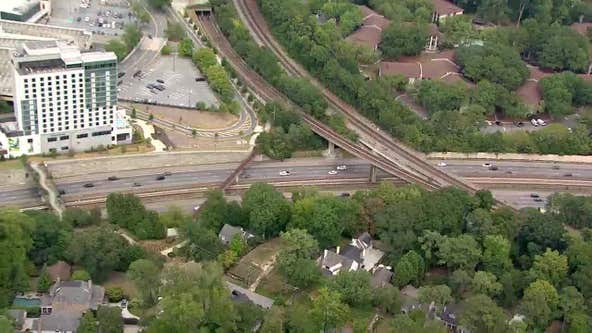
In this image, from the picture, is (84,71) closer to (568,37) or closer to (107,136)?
(107,136)

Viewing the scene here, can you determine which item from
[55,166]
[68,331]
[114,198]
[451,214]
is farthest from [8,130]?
[451,214]

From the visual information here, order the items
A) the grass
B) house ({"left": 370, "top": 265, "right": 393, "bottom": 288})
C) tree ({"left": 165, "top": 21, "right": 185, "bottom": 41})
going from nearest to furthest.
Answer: house ({"left": 370, "top": 265, "right": 393, "bottom": 288}), the grass, tree ({"left": 165, "top": 21, "right": 185, "bottom": 41})

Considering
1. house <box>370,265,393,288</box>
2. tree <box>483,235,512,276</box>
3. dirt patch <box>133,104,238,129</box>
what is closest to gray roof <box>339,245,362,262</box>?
house <box>370,265,393,288</box>

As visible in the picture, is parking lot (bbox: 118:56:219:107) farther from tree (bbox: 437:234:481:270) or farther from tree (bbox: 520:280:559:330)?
tree (bbox: 520:280:559:330)

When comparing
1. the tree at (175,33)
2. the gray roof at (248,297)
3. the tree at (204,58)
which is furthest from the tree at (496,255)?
the tree at (175,33)

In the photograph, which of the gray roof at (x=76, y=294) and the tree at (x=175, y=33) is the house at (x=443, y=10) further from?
the gray roof at (x=76, y=294)
